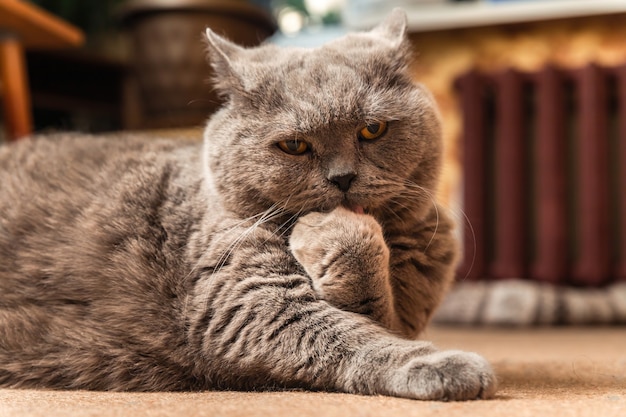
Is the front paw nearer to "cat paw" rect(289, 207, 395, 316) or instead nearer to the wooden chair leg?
"cat paw" rect(289, 207, 395, 316)

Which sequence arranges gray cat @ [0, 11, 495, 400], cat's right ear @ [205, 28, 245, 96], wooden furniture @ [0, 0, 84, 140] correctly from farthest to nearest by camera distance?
1. wooden furniture @ [0, 0, 84, 140]
2. cat's right ear @ [205, 28, 245, 96]
3. gray cat @ [0, 11, 495, 400]

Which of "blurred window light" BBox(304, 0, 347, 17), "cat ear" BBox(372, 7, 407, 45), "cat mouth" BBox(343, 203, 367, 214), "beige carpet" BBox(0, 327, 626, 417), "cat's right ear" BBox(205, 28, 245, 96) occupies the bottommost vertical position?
"beige carpet" BBox(0, 327, 626, 417)

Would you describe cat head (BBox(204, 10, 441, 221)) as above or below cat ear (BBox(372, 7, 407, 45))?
below

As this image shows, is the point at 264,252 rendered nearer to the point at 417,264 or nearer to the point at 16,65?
the point at 417,264

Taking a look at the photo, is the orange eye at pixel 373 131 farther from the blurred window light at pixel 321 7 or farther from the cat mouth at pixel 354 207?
the blurred window light at pixel 321 7

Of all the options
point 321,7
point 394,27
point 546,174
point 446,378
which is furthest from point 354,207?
point 321,7

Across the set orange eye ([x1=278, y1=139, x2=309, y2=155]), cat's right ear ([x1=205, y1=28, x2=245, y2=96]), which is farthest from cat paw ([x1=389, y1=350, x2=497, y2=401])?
cat's right ear ([x1=205, y1=28, x2=245, y2=96])

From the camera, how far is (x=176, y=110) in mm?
2826

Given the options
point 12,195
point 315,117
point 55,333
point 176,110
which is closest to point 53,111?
point 176,110

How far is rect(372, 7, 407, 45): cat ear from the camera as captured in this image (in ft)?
4.17

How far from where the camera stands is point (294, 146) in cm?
107

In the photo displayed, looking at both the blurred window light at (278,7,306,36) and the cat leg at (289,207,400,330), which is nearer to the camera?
the cat leg at (289,207,400,330)

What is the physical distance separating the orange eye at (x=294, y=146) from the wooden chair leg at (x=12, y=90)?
1.38 metres

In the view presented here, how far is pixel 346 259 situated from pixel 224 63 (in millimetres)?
417
